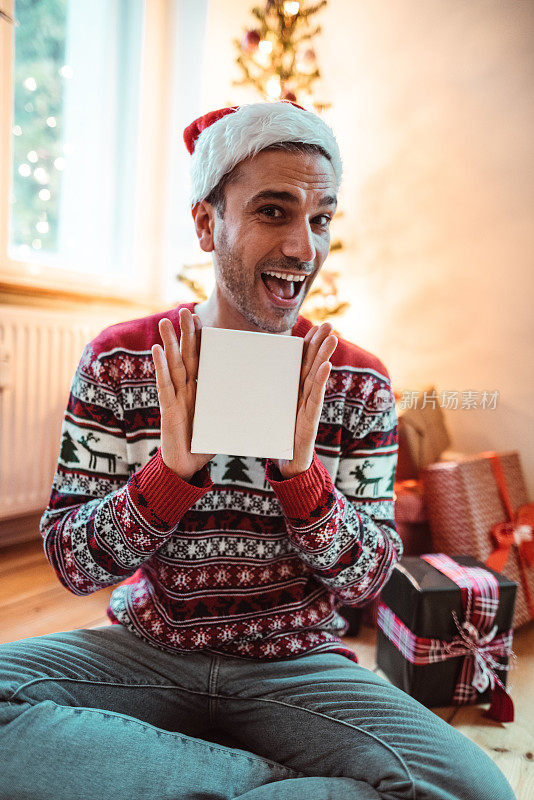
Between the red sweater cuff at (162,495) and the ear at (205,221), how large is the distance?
454mm

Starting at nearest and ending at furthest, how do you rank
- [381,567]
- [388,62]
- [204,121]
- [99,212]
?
[381,567] < [204,121] < [388,62] < [99,212]

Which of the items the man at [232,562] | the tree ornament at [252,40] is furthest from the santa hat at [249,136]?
the tree ornament at [252,40]

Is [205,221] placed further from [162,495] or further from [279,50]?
[279,50]

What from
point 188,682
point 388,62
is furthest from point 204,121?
point 388,62

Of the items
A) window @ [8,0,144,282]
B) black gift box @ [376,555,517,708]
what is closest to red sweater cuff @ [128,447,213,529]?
black gift box @ [376,555,517,708]

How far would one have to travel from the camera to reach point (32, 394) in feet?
6.62

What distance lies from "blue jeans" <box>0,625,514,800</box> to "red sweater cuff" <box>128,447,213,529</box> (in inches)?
10.4

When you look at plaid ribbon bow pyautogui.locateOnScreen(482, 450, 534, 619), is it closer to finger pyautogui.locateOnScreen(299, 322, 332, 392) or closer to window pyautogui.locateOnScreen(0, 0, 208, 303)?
finger pyautogui.locateOnScreen(299, 322, 332, 392)

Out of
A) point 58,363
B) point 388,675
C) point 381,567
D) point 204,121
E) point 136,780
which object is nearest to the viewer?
point 136,780

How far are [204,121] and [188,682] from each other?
98 centimetres

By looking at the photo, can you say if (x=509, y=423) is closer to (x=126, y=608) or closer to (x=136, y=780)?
(x=126, y=608)

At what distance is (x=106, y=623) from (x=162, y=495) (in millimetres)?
1013

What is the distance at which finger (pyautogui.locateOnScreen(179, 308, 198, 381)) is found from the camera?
759 millimetres

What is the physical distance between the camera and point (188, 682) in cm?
85
